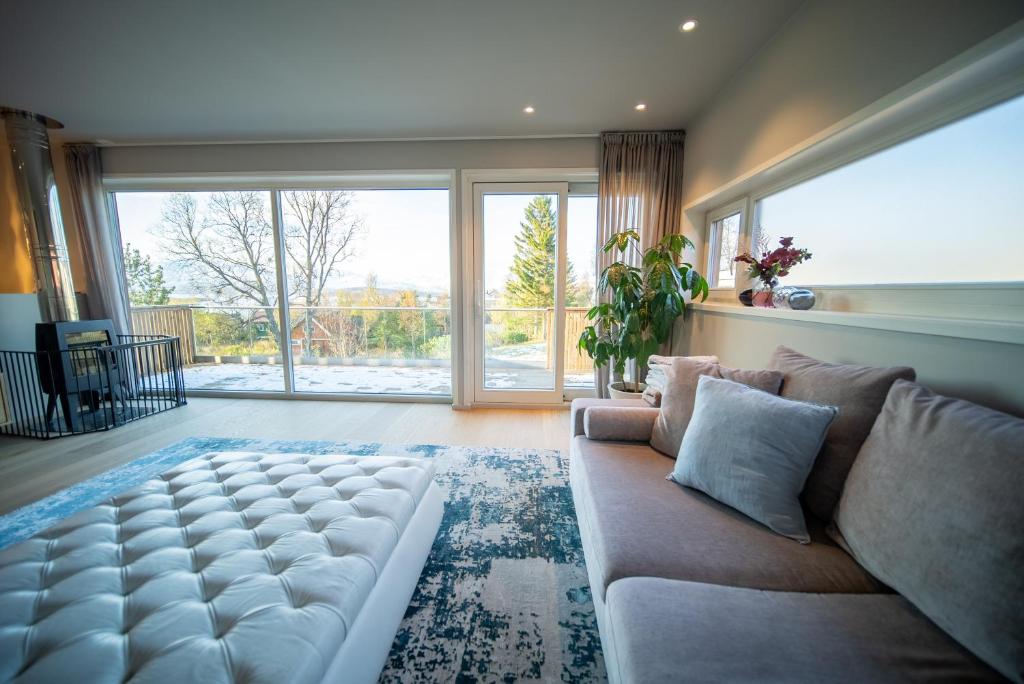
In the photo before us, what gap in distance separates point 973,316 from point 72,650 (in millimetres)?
2592

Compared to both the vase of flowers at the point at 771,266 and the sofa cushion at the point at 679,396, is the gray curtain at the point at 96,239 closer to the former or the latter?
the sofa cushion at the point at 679,396

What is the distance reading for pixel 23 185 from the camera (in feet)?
9.55

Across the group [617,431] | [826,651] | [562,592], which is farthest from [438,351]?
[826,651]

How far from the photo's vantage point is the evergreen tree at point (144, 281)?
12.6ft

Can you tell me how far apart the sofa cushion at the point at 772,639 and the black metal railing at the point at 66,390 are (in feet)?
14.0

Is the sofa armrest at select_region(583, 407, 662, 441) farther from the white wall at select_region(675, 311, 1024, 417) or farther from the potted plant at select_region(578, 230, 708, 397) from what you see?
the potted plant at select_region(578, 230, 708, 397)

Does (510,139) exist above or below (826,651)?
above

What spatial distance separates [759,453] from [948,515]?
0.41 meters

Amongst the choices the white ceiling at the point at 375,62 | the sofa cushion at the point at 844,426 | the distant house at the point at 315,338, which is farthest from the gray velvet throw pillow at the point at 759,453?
the distant house at the point at 315,338

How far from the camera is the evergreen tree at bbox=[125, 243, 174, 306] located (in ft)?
12.6

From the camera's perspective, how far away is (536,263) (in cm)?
348

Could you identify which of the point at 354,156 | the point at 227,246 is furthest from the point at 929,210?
the point at 227,246

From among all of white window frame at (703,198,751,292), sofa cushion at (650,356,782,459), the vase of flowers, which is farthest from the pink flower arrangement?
sofa cushion at (650,356,782,459)

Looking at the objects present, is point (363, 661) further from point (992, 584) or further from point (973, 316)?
point (973, 316)
